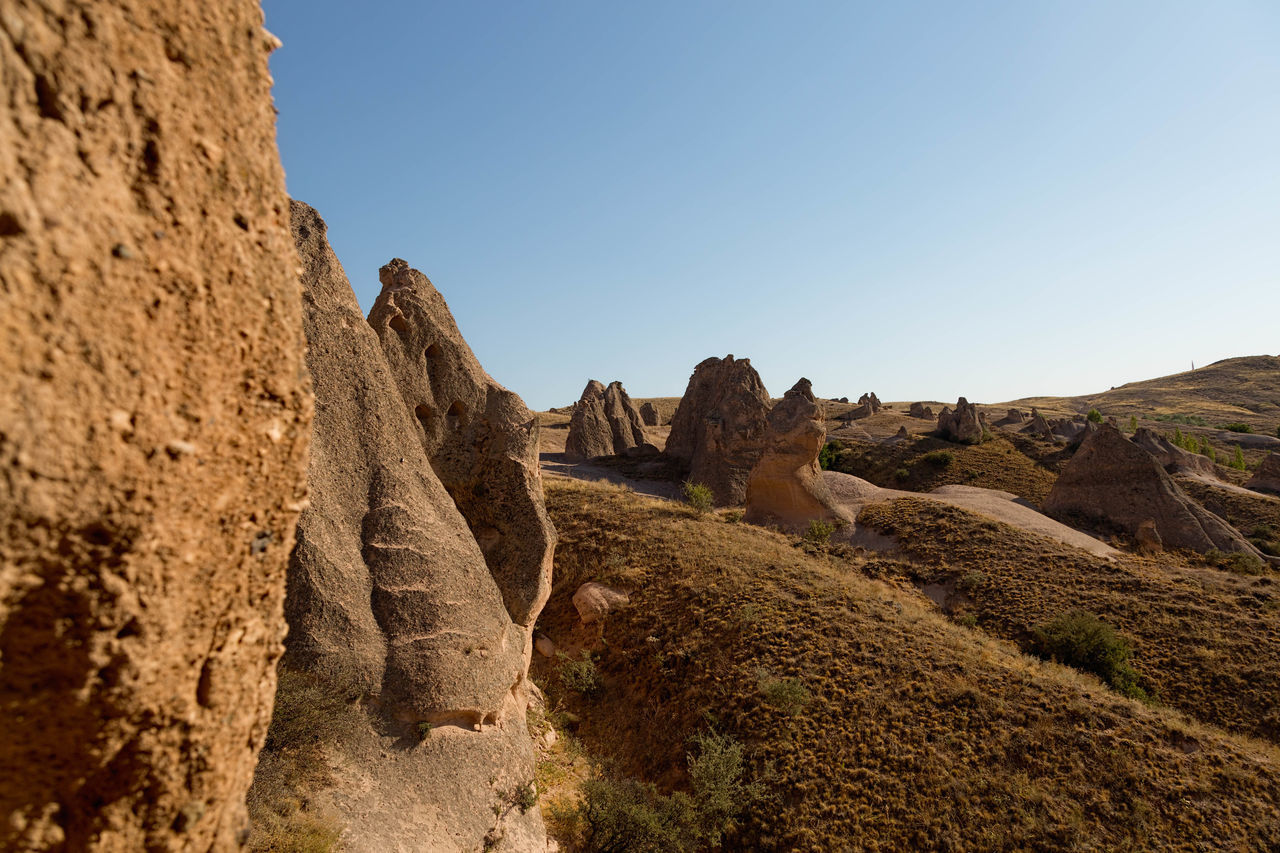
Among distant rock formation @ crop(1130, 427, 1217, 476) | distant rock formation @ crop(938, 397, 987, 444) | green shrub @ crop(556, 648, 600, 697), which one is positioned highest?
distant rock formation @ crop(938, 397, 987, 444)

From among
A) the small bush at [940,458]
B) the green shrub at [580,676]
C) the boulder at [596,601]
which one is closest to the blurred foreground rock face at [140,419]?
the green shrub at [580,676]

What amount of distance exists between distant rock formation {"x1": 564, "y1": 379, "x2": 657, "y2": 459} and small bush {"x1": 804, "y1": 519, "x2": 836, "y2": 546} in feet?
50.0

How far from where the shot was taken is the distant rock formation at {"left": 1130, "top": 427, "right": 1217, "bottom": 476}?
31.0 m

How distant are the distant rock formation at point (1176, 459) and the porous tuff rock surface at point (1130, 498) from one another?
29.8 ft

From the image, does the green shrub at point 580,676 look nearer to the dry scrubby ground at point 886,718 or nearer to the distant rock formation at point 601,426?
the dry scrubby ground at point 886,718

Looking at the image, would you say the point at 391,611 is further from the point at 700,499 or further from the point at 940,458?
the point at 940,458

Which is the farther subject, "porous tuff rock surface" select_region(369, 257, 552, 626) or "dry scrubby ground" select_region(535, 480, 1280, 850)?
"dry scrubby ground" select_region(535, 480, 1280, 850)

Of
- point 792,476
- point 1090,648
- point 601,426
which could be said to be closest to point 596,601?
point 792,476

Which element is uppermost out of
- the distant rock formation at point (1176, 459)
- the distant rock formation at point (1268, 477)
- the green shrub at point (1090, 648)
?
the distant rock formation at point (1176, 459)

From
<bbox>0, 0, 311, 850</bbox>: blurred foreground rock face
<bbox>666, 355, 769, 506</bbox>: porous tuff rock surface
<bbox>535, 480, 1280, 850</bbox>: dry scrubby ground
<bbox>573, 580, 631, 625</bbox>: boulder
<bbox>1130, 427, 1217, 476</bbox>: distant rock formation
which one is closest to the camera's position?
<bbox>0, 0, 311, 850</bbox>: blurred foreground rock face

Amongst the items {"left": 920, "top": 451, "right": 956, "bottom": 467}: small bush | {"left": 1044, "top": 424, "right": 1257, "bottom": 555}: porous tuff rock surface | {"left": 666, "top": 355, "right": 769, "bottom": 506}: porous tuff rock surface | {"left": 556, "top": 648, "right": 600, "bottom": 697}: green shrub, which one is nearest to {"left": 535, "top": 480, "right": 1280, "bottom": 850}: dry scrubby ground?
{"left": 556, "top": 648, "right": 600, "bottom": 697}: green shrub

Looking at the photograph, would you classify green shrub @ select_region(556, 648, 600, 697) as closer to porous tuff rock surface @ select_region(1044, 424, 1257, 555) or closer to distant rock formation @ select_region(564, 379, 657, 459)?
porous tuff rock surface @ select_region(1044, 424, 1257, 555)

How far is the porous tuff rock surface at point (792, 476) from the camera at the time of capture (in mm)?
21812

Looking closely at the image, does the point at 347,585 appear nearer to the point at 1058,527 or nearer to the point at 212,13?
the point at 212,13
